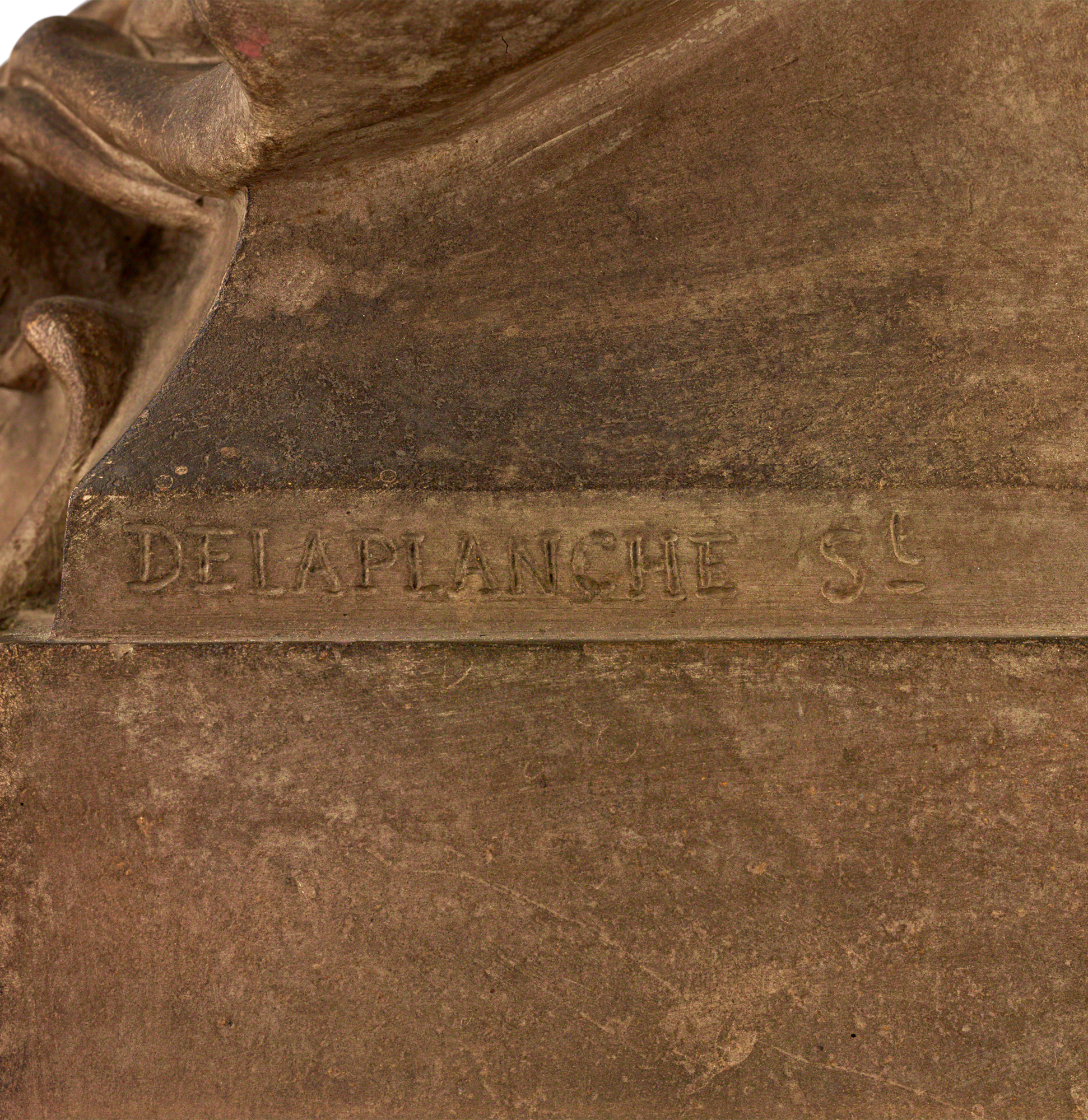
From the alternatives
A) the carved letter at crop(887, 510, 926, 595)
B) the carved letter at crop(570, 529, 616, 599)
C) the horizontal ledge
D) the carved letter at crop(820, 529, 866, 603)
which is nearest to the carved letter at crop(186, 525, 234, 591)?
the horizontal ledge

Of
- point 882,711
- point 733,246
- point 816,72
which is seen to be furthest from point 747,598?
point 816,72

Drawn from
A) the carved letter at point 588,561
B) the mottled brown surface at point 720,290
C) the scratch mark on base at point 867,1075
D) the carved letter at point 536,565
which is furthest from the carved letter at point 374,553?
the scratch mark on base at point 867,1075

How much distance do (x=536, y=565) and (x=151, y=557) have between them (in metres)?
0.86

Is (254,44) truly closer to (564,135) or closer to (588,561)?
(564,135)

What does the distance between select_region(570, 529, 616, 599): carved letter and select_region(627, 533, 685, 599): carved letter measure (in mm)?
45

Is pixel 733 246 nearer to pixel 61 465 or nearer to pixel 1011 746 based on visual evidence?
pixel 1011 746

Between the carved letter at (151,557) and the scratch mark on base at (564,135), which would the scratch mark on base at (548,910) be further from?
the scratch mark on base at (564,135)

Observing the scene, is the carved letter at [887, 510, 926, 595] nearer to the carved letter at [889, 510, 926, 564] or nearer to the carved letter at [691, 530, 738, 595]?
the carved letter at [889, 510, 926, 564]

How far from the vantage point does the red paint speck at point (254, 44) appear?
6.67 ft

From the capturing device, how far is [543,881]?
2.16 metres

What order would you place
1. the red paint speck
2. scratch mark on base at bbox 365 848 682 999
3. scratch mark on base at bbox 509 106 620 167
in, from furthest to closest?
scratch mark on base at bbox 509 106 620 167
scratch mark on base at bbox 365 848 682 999
the red paint speck

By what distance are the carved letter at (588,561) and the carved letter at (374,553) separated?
0.40 meters

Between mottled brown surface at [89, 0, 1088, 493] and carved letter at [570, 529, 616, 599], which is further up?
mottled brown surface at [89, 0, 1088, 493]

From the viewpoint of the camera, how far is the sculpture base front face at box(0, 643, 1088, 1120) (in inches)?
83.9
